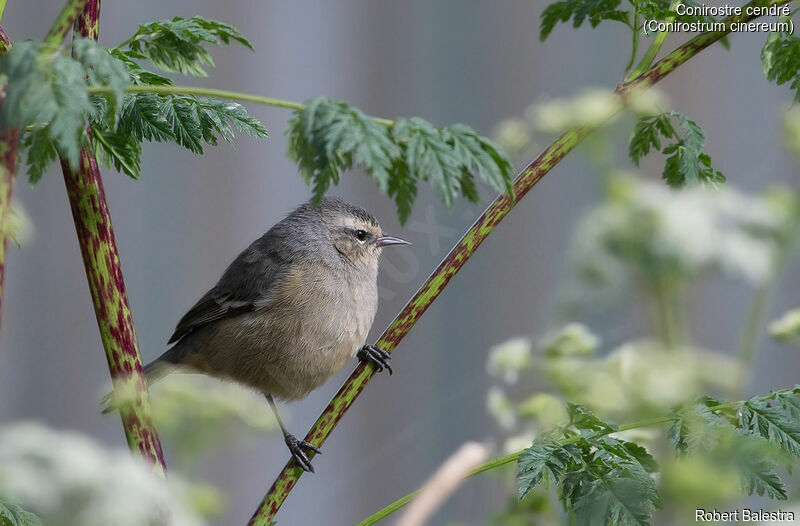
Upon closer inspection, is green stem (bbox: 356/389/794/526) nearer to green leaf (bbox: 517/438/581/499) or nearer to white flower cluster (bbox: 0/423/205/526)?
green leaf (bbox: 517/438/581/499)

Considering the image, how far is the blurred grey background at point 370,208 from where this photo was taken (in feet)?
12.3

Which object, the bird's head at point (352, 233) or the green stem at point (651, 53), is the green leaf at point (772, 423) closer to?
the green stem at point (651, 53)

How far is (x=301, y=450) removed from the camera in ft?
6.17

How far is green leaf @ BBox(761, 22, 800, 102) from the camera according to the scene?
1.43m

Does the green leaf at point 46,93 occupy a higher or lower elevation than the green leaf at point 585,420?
lower

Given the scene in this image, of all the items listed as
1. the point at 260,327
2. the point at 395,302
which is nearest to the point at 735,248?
the point at 260,327

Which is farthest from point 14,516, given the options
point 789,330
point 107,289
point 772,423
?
point 789,330

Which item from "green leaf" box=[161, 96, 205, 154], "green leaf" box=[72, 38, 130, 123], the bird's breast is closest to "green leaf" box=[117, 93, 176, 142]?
"green leaf" box=[161, 96, 205, 154]

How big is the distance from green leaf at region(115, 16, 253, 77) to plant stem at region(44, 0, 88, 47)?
414 millimetres

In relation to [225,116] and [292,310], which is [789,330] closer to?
[225,116]

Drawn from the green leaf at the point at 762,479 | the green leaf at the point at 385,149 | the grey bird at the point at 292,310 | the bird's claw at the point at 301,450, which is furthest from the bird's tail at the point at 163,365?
the green leaf at the point at 762,479

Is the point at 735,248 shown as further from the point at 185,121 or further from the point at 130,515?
the point at 185,121

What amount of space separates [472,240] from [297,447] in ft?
2.35

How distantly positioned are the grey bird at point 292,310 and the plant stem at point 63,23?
1307mm
